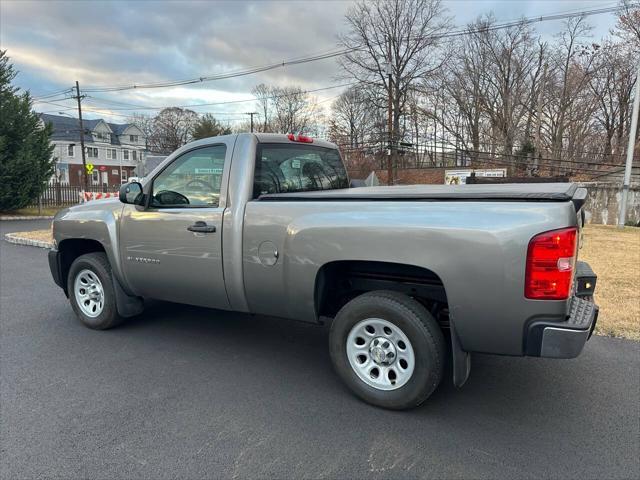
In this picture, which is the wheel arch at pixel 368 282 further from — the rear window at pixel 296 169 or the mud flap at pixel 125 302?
Result: the mud flap at pixel 125 302

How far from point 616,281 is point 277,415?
6430mm

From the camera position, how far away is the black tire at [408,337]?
2867mm

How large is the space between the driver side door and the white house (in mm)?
55336

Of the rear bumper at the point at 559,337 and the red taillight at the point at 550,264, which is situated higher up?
the red taillight at the point at 550,264

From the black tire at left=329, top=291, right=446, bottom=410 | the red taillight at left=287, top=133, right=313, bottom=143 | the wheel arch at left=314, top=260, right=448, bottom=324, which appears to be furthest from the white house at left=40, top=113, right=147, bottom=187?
the black tire at left=329, top=291, right=446, bottom=410

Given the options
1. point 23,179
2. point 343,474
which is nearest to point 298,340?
point 343,474

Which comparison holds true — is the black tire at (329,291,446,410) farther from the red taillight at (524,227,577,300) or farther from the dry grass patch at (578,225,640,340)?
the dry grass patch at (578,225,640,340)

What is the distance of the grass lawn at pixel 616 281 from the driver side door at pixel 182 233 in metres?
4.17

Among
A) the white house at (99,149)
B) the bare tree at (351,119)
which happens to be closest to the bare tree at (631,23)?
the bare tree at (351,119)

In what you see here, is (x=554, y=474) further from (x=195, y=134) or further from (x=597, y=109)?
(x=195, y=134)

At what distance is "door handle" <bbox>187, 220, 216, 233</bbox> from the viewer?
3633 mm

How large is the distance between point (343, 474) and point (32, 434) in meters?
2.01

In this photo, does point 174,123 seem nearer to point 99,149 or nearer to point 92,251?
point 99,149

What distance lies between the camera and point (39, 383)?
3.52 m
